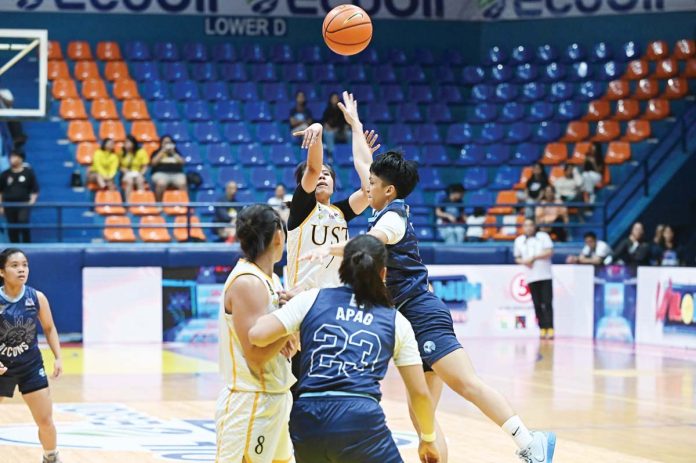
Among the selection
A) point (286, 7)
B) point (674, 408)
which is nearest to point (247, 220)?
point (674, 408)

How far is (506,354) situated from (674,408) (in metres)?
5.24

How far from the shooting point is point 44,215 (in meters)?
21.1

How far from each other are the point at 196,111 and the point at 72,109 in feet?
7.74

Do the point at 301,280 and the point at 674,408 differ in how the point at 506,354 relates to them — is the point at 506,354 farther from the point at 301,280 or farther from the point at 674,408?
the point at 301,280

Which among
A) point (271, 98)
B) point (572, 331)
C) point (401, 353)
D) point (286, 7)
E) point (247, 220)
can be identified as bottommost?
point (572, 331)

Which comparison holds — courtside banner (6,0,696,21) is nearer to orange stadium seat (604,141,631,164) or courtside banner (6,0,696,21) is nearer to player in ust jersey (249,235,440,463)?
orange stadium seat (604,141,631,164)

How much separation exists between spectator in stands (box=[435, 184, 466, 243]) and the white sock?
510 inches

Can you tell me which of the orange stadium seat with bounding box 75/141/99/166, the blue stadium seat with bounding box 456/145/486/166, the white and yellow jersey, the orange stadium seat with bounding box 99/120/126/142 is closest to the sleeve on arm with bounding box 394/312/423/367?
the white and yellow jersey

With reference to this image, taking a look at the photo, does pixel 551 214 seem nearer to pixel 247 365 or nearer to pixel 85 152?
pixel 85 152

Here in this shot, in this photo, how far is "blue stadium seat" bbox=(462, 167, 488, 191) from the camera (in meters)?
22.8

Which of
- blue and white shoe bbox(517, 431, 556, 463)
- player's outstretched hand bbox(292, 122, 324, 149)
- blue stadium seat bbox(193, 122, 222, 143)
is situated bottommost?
blue and white shoe bbox(517, 431, 556, 463)

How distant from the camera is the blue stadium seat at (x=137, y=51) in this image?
23797mm

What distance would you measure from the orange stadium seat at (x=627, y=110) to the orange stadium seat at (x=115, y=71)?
9.76m

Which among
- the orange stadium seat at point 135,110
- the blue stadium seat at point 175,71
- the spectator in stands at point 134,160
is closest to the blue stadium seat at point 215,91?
the blue stadium seat at point 175,71
